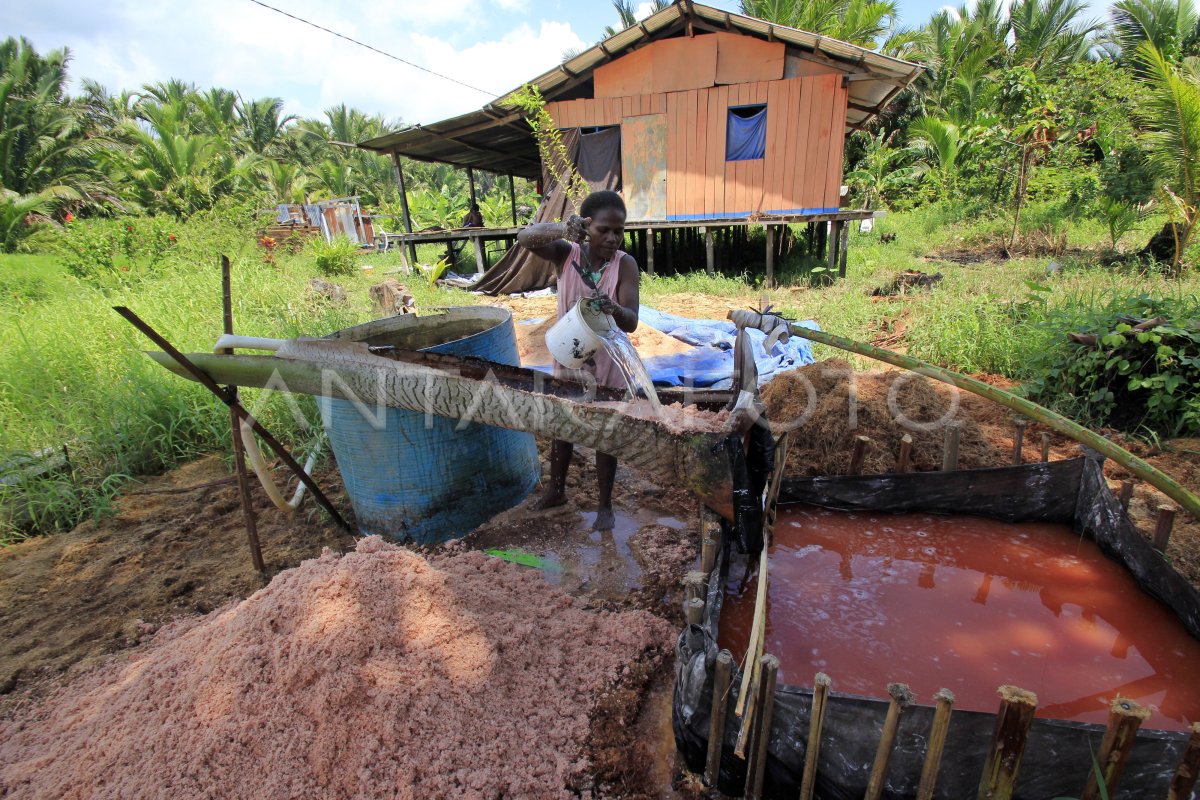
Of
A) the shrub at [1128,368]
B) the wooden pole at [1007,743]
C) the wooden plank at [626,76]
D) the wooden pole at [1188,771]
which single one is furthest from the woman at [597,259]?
the wooden plank at [626,76]

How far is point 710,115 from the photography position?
854 centimetres

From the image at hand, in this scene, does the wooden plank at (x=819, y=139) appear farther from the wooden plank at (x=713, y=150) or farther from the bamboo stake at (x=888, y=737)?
the bamboo stake at (x=888, y=737)

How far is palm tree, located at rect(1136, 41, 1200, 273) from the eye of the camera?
5.80 meters

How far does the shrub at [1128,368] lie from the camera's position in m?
3.37

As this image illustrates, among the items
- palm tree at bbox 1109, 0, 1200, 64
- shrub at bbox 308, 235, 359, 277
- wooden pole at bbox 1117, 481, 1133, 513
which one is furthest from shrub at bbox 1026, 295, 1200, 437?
palm tree at bbox 1109, 0, 1200, 64

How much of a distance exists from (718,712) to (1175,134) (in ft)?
27.2

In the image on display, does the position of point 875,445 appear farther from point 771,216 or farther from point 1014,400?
point 771,216

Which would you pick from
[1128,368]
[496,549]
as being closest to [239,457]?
[496,549]

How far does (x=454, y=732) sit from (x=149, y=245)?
8.95 metres

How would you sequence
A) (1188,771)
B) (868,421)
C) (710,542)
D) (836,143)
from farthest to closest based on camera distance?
(836,143) → (868,421) → (710,542) → (1188,771)

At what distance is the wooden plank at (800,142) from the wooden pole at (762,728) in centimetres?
833

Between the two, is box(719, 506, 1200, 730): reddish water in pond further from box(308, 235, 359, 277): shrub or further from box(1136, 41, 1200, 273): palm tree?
box(308, 235, 359, 277): shrub

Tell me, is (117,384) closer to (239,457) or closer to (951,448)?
(239,457)

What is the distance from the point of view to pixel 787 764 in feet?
4.67
